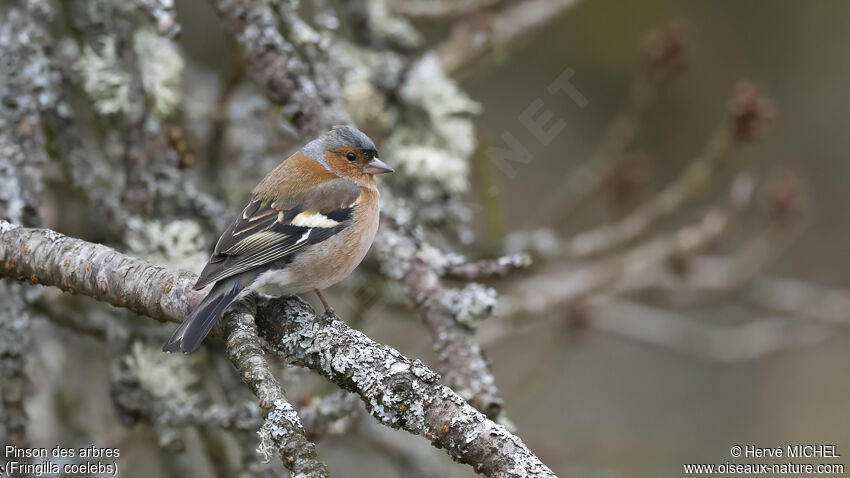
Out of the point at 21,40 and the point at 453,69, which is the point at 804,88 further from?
the point at 21,40

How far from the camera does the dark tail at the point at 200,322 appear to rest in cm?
252

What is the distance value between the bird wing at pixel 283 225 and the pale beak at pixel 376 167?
17cm

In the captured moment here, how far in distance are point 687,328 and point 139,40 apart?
3.78 metres

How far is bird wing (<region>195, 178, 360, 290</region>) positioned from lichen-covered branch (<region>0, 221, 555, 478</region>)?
19 centimetres

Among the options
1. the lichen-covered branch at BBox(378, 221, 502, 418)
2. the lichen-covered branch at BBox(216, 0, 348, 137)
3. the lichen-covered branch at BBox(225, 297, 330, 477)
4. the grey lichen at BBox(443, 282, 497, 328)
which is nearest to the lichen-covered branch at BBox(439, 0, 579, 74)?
the lichen-covered branch at BBox(216, 0, 348, 137)

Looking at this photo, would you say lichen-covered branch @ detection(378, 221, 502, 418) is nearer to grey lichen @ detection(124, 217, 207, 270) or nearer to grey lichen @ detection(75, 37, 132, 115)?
grey lichen @ detection(124, 217, 207, 270)

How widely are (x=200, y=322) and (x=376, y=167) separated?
5.07 ft

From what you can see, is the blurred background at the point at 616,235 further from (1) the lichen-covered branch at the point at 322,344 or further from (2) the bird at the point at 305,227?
(1) the lichen-covered branch at the point at 322,344

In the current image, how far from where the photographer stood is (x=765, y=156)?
23.3 feet

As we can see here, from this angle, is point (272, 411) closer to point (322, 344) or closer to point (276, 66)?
point (322, 344)

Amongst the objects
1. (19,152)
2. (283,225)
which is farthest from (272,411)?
(19,152)

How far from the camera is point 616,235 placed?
508 cm

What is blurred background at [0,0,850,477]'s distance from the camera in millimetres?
4453

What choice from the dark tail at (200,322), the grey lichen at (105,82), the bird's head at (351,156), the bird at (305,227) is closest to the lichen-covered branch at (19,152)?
the grey lichen at (105,82)
